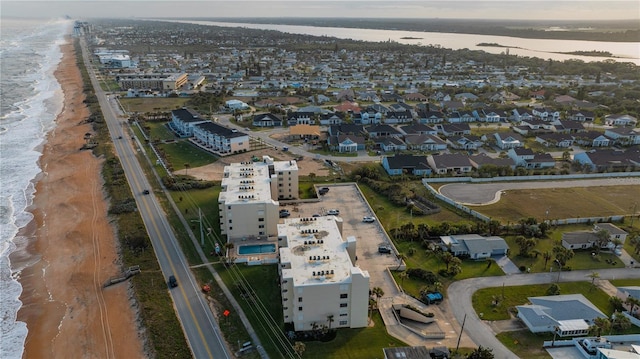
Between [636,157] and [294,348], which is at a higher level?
[636,157]

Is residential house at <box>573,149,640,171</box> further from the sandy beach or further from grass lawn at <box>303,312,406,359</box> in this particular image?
the sandy beach

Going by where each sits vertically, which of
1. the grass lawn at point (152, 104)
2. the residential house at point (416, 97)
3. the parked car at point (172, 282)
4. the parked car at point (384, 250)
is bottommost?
the parked car at point (172, 282)

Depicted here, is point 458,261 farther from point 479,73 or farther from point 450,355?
point 479,73

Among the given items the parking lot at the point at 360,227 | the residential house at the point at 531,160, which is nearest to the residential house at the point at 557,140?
the residential house at the point at 531,160

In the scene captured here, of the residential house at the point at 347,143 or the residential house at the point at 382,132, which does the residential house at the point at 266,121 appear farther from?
the residential house at the point at 382,132

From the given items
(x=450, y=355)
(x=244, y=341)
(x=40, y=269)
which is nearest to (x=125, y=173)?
(x=40, y=269)

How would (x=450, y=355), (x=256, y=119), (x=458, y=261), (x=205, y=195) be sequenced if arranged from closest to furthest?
(x=450, y=355)
(x=458, y=261)
(x=205, y=195)
(x=256, y=119)
